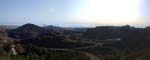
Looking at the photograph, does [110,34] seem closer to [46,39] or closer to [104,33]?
[104,33]

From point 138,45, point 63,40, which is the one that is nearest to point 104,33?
point 63,40

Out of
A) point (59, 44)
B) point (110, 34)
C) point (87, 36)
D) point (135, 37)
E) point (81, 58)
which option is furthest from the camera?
point (87, 36)

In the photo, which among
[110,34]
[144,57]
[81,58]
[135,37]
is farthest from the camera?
[110,34]

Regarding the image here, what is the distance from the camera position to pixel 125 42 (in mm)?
54656

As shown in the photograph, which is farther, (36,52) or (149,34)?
(149,34)

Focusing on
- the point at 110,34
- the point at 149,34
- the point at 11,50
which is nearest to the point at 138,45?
the point at 149,34

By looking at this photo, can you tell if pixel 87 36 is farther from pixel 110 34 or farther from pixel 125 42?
pixel 125 42

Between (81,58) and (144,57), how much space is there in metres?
15.0

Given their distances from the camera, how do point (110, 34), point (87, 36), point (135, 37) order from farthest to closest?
point (87, 36) → point (110, 34) → point (135, 37)

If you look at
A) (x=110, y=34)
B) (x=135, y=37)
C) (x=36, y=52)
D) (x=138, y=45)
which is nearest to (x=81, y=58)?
(x=36, y=52)

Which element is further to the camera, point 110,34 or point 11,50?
point 110,34

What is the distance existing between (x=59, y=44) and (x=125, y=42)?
16617mm

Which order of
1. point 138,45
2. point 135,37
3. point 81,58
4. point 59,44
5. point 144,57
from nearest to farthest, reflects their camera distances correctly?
point 144,57 < point 81,58 < point 138,45 < point 135,37 < point 59,44

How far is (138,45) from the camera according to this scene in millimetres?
49156
